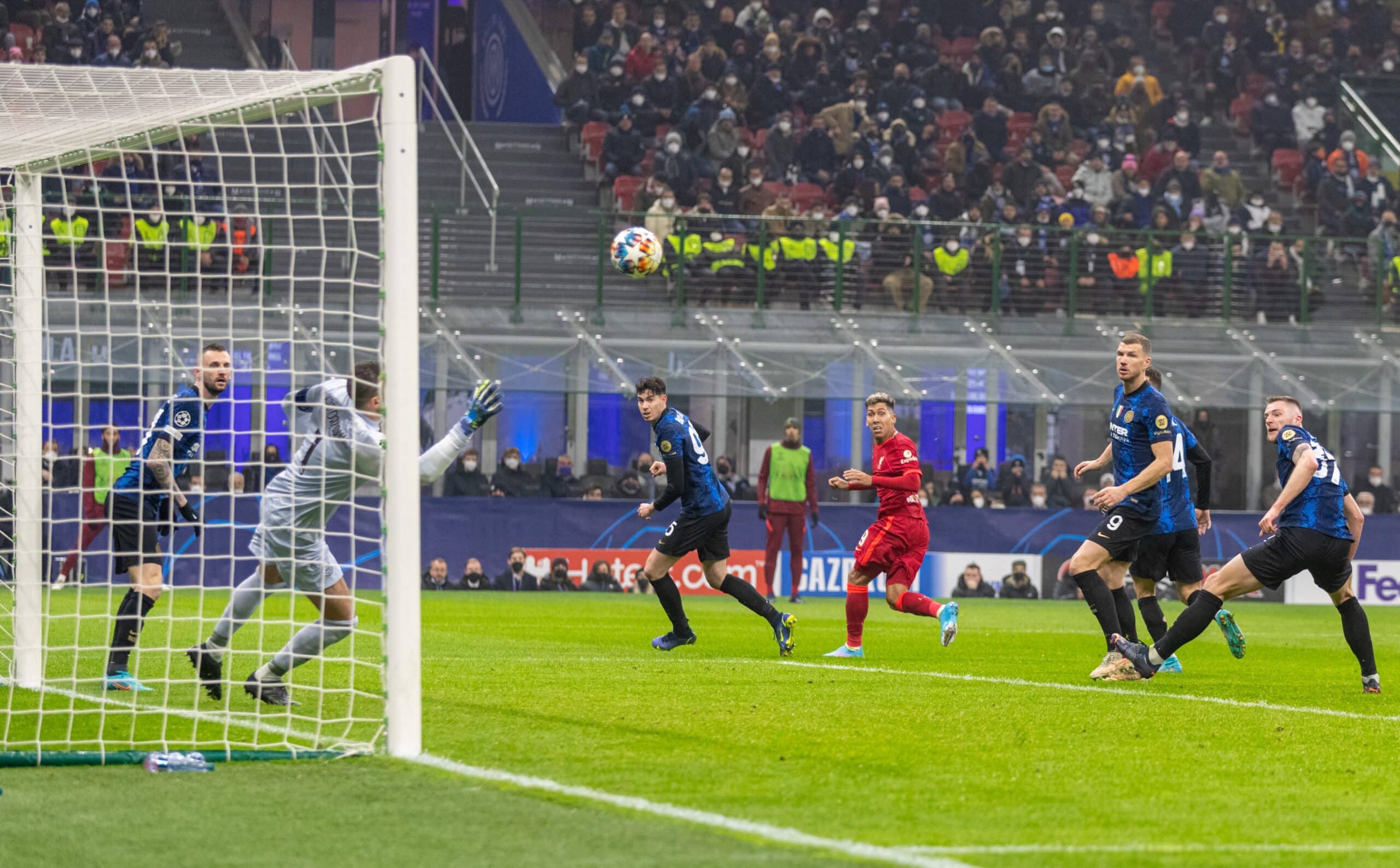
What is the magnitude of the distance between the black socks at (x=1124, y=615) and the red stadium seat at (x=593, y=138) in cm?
1858

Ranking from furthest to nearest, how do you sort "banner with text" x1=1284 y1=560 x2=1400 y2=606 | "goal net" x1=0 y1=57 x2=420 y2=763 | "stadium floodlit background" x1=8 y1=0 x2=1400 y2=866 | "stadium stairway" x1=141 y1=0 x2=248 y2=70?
"stadium stairway" x1=141 y1=0 x2=248 y2=70
"banner with text" x1=1284 y1=560 x2=1400 y2=606
"goal net" x1=0 y1=57 x2=420 y2=763
"stadium floodlit background" x1=8 y1=0 x2=1400 y2=866

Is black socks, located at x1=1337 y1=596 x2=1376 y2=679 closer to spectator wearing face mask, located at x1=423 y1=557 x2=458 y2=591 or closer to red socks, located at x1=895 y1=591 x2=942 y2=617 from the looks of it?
red socks, located at x1=895 y1=591 x2=942 y2=617

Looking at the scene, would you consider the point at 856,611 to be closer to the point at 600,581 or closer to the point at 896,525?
the point at 896,525

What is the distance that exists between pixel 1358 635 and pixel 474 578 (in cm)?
1277

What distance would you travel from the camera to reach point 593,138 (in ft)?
96.4

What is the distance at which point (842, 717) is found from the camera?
870 centimetres

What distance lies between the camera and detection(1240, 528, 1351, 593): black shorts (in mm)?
10750

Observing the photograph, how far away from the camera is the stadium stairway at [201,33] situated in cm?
3011

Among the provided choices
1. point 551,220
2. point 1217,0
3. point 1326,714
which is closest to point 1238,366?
point 551,220

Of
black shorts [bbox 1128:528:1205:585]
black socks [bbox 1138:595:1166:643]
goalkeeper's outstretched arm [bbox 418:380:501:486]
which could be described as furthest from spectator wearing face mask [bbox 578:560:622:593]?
goalkeeper's outstretched arm [bbox 418:380:501:486]

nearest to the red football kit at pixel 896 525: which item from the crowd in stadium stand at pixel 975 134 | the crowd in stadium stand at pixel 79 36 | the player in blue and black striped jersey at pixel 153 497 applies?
the player in blue and black striped jersey at pixel 153 497

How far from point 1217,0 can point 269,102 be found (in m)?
29.4

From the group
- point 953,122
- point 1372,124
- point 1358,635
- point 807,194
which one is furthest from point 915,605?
point 1372,124

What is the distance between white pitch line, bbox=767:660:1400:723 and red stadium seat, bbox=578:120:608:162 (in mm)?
18129
